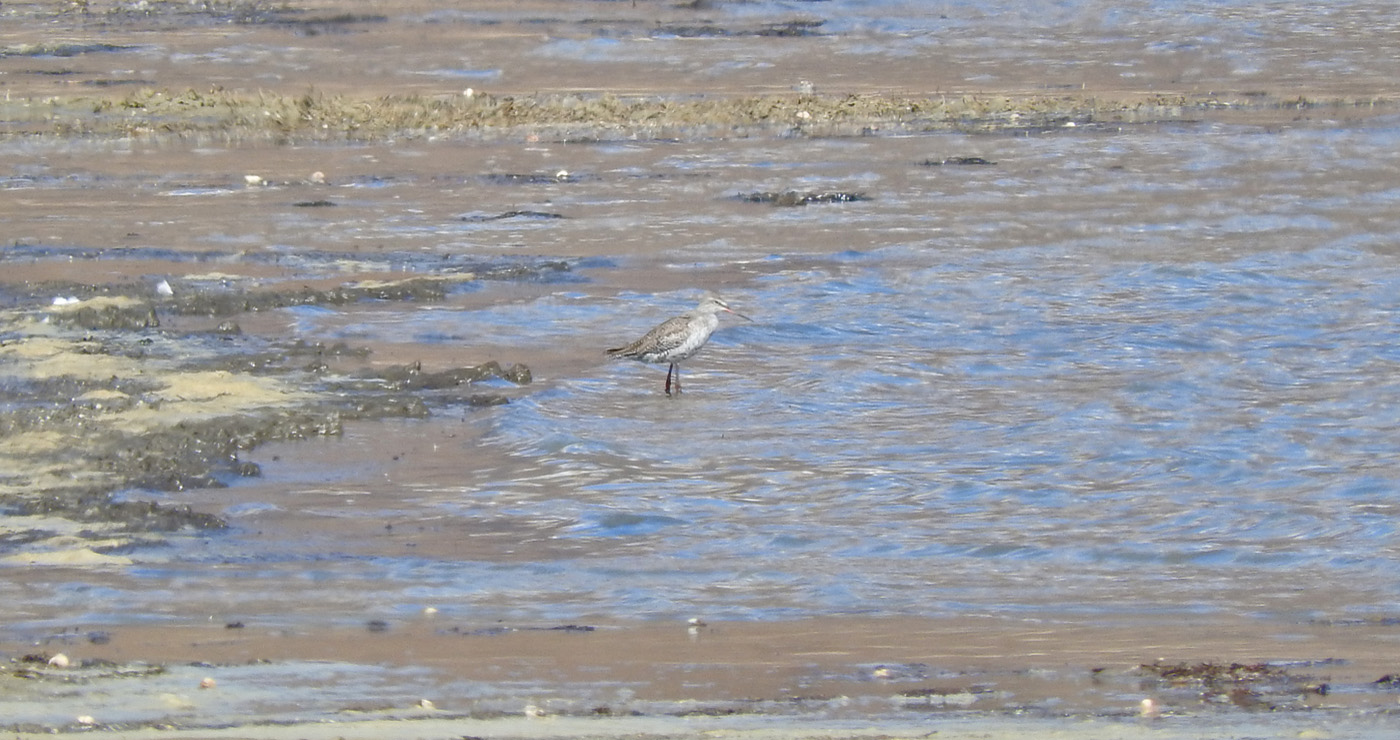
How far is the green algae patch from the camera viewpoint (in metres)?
22.4

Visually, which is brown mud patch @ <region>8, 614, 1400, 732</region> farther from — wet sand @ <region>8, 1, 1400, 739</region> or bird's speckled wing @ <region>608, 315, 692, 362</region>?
bird's speckled wing @ <region>608, 315, 692, 362</region>

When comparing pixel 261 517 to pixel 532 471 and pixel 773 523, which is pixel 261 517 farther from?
pixel 773 523

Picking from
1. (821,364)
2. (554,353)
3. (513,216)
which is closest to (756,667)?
(821,364)

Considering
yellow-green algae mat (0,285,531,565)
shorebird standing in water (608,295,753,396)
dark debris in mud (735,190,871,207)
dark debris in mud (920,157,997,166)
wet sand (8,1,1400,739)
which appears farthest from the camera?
A: dark debris in mud (920,157,997,166)

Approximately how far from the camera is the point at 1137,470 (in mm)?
9938

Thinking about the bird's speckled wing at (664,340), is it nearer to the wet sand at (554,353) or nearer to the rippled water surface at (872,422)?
the rippled water surface at (872,422)

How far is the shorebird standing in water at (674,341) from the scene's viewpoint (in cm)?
1184

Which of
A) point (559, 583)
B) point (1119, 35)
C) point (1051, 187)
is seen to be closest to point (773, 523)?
point (559, 583)

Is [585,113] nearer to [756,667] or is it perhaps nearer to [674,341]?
[674,341]

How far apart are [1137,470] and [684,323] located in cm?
307

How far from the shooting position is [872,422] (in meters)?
10.9

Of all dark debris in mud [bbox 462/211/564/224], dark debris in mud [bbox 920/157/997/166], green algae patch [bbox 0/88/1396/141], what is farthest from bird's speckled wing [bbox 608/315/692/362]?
green algae patch [bbox 0/88/1396/141]

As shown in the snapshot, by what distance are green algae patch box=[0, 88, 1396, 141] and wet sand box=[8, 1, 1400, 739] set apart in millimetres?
70

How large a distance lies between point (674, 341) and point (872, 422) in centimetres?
149
